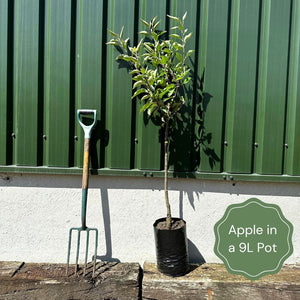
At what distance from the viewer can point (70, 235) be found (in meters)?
3.29

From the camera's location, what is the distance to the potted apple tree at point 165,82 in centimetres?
306

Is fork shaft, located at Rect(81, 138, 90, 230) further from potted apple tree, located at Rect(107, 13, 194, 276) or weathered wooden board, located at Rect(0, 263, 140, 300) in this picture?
potted apple tree, located at Rect(107, 13, 194, 276)

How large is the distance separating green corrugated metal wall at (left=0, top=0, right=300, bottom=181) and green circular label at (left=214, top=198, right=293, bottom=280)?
41 centimetres

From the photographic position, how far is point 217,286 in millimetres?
3016

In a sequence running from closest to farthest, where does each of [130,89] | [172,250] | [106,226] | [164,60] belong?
1. [164,60]
2. [172,250]
3. [130,89]
4. [106,226]

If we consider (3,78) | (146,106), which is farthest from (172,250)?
(3,78)

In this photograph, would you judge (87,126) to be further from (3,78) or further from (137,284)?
(137,284)

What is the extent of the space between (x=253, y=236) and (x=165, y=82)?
185cm

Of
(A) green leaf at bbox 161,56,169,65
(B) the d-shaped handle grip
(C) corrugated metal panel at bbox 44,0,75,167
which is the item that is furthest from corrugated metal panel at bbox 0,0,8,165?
(A) green leaf at bbox 161,56,169,65

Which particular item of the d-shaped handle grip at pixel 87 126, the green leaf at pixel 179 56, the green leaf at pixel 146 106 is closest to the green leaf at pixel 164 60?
the green leaf at pixel 179 56

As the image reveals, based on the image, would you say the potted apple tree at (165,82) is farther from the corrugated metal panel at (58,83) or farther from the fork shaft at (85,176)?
the fork shaft at (85,176)

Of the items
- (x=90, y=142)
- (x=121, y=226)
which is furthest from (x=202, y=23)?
(x=121, y=226)

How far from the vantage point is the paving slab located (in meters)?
2.88

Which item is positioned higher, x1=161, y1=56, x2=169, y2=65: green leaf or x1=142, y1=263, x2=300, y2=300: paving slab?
x1=161, y1=56, x2=169, y2=65: green leaf
